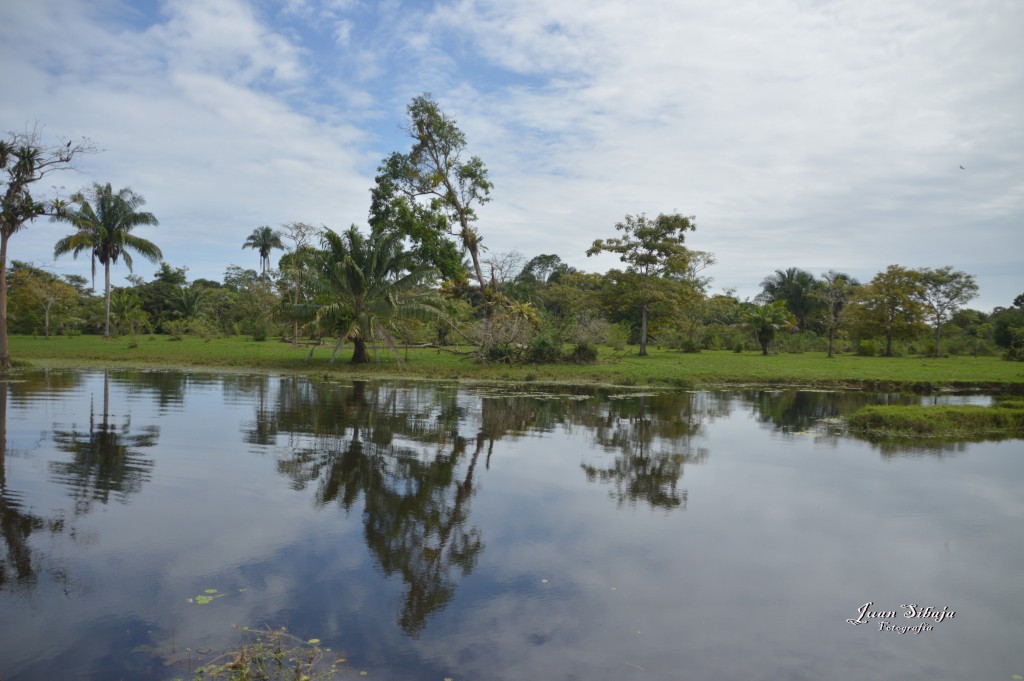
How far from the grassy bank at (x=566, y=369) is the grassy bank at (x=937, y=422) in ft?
26.1

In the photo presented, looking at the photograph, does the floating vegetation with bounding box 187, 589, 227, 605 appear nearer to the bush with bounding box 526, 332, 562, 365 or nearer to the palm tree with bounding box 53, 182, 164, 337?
the bush with bounding box 526, 332, 562, 365

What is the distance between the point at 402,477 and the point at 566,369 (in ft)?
57.8

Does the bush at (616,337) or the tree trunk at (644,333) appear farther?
the tree trunk at (644,333)

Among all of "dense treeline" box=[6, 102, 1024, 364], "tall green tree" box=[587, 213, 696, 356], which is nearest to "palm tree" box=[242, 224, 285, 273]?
"dense treeline" box=[6, 102, 1024, 364]

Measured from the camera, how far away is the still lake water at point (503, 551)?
4.67 m

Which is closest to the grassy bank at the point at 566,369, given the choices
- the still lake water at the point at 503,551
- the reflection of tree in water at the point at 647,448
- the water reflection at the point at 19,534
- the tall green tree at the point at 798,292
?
the reflection of tree in water at the point at 647,448

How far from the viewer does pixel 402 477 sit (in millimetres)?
9023

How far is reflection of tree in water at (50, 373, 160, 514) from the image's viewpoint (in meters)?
7.96

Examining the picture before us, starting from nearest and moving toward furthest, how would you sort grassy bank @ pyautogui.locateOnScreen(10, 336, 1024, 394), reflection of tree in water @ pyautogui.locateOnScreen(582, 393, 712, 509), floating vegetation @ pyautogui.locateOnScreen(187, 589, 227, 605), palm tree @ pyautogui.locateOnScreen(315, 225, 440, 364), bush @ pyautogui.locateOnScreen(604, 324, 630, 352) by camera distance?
1. floating vegetation @ pyautogui.locateOnScreen(187, 589, 227, 605)
2. reflection of tree in water @ pyautogui.locateOnScreen(582, 393, 712, 509)
3. grassy bank @ pyautogui.locateOnScreen(10, 336, 1024, 394)
4. palm tree @ pyautogui.locateOnScreen(315, 225, 440, 364)
5. bush @ pyautogui.locateOnScreen(604, 324, 630, 352)

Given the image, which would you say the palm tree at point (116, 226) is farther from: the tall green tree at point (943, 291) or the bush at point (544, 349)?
the tall green tree at point (943, 291)

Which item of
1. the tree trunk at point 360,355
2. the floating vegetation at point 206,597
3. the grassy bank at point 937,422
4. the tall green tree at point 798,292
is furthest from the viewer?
the tall green tree at point 798,292

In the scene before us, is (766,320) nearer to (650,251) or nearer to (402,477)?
(650,251)

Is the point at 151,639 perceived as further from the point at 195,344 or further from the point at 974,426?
the point at 195,344

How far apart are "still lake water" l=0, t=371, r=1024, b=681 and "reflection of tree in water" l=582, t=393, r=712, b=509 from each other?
7 centimetres
